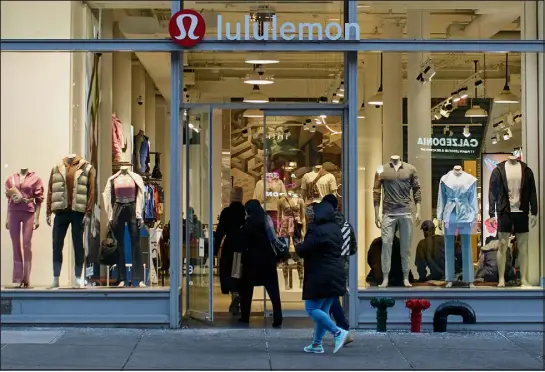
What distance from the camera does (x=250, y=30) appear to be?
1097 cm

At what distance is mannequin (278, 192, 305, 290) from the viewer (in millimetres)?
11852

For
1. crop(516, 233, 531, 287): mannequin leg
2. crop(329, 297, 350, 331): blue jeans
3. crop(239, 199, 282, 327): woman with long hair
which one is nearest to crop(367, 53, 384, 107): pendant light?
crop(239, 199, 282, 327): woman with long hair

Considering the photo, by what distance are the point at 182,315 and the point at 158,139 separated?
2.32 metres

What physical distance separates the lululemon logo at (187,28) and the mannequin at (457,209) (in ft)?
12.2

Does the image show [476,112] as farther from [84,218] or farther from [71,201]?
[71,201]

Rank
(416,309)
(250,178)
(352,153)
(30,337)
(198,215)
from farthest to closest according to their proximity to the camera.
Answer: (250,178) < (198,215) < (352,153) < (416,309) < (30,337)

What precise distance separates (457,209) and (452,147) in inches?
32.7

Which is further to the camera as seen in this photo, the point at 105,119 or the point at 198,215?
the point at 105,119

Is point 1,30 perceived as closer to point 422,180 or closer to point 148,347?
point 148,347

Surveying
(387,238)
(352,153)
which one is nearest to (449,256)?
(387,238)

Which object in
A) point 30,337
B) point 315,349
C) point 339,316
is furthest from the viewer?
point 30,337

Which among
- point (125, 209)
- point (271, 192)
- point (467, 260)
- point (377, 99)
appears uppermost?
point (377, 99)

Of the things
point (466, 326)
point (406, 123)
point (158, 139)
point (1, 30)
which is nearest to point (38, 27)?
point (1, 30)

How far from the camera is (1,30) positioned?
1124 cm
